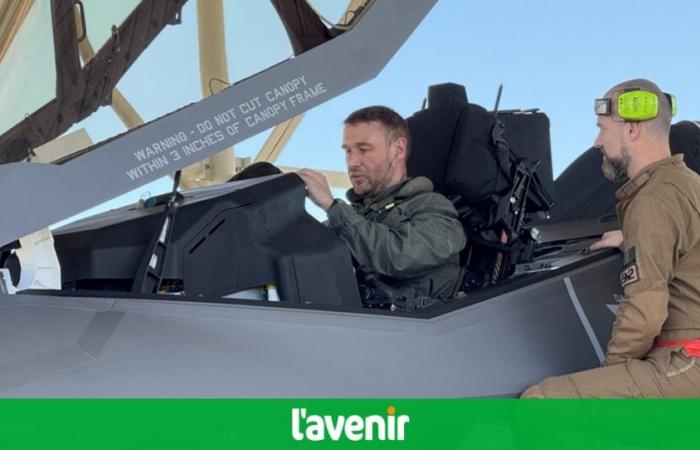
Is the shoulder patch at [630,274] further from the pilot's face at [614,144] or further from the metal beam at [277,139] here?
the metal beam at [277,139]

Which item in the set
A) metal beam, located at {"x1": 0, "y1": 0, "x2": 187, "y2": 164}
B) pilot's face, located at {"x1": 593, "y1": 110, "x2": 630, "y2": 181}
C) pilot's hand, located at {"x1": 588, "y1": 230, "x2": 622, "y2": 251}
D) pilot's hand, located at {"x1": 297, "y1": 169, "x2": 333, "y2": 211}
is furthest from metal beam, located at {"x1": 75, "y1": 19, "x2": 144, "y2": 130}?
pilot's hand, located at {"x1": 588, "y1": 230, "x2": 622, "y2": 251}

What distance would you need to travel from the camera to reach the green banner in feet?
5.42

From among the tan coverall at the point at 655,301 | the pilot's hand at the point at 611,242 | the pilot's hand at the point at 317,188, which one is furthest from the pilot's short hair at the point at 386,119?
the tan coverall at the point at 655,301

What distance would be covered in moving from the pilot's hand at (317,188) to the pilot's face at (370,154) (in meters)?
0.43

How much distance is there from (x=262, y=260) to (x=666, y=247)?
0.86m

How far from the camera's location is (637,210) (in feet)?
7.09

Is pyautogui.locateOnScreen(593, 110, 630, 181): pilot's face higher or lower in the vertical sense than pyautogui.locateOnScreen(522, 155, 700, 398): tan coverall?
higher

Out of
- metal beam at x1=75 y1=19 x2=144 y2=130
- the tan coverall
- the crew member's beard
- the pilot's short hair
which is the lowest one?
the tan coverall

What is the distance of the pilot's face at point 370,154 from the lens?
284 cm

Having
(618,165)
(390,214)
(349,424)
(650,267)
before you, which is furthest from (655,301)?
(390,214)

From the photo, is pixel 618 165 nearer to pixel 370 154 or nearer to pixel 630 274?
pixel 630 274

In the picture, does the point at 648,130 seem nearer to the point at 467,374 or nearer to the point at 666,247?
the point at 666,247

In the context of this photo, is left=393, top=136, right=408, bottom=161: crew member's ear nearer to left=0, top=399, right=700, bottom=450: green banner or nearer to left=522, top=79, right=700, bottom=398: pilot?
left=522, top=79, right=700, bottom=398: pilot

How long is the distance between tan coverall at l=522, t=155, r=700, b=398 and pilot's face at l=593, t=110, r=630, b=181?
8cm
